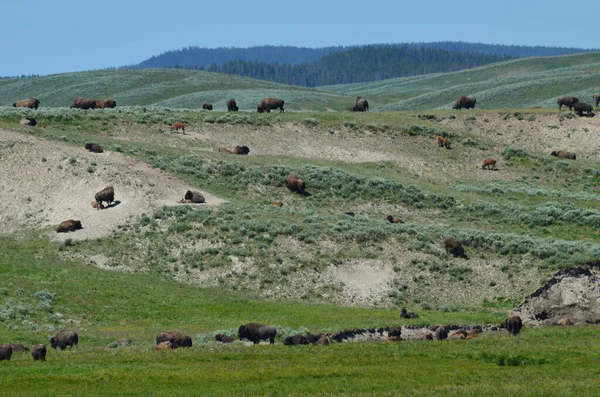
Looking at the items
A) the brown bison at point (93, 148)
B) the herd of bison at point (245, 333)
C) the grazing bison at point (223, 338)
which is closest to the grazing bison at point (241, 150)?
the herd of bison at point (245, 333)

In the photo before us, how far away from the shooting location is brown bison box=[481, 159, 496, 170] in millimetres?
83500

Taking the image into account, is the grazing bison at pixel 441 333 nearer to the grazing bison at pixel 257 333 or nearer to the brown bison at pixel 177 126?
the grazing bison at pixel 257 333

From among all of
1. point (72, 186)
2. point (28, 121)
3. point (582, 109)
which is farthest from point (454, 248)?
point (582, 109)

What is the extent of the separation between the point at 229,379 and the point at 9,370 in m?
6.91

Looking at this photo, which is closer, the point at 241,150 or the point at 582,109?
the point at 241,150

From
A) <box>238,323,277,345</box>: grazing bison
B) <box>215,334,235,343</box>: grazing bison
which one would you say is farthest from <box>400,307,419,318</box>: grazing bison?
<box>215,334,235,343</box>: grazing bison

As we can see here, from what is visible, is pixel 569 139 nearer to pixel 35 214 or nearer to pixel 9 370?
pixel 35 214

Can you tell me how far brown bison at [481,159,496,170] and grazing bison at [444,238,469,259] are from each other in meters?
26.3

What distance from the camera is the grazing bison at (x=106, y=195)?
59.5 m

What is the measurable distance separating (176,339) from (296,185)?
3149 centimetres

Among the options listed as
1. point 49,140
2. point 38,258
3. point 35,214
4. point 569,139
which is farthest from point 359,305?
point 569,139

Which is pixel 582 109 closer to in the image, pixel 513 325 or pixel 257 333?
pixel 513 325

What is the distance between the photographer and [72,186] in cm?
6238

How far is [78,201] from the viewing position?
6088 centimetres
